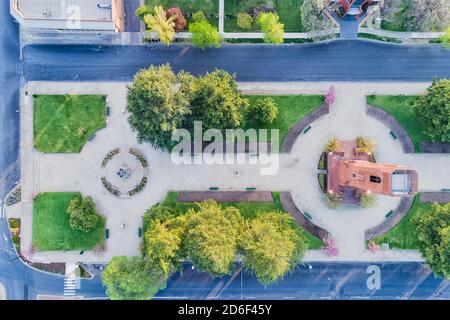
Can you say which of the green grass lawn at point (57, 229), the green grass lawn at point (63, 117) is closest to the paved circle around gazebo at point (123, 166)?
the green grass lawn at point (57, 229)

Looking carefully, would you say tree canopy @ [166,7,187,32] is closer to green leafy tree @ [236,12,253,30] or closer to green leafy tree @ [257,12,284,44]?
green leafy tree @ [236,12,253,30]

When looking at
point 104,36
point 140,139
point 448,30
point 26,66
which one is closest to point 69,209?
point 140,139

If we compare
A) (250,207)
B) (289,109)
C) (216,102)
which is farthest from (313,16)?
(250,207)

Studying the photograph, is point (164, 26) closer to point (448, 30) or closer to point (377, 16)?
point (377, 16)

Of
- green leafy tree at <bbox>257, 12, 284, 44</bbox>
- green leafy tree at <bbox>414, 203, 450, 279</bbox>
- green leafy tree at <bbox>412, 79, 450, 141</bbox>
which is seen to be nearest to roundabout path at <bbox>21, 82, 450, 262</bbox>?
green leafy tree at <bbox>412, 79, 450, 141</bbox>

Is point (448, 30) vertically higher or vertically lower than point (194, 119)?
higher
